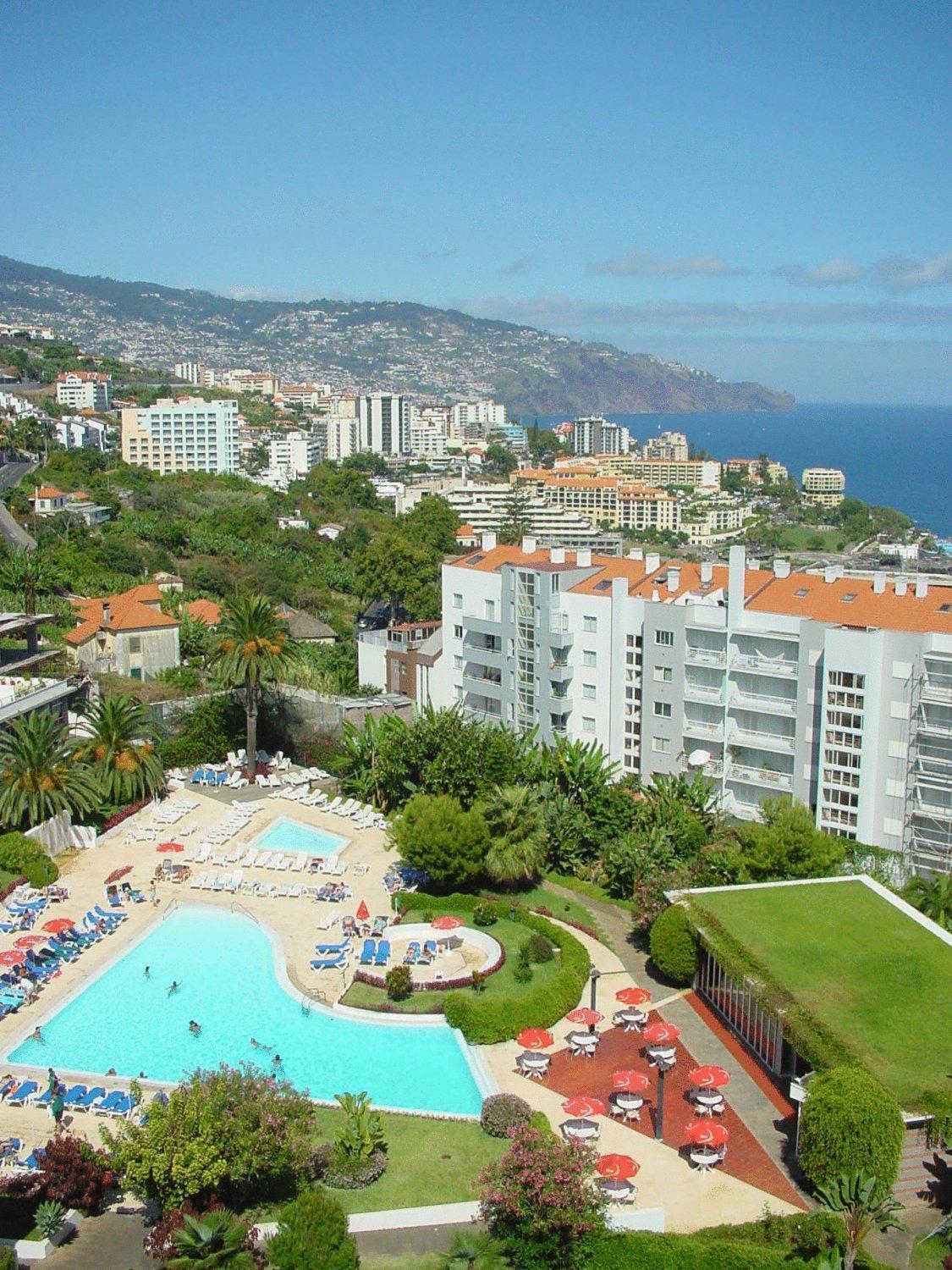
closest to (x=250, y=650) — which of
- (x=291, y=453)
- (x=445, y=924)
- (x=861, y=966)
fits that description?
(x=445, y=924)

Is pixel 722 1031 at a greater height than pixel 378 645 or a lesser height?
lesser

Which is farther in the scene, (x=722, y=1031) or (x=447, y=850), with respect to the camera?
(x=447, y=850)

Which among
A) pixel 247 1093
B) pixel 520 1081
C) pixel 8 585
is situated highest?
pixel 8 585

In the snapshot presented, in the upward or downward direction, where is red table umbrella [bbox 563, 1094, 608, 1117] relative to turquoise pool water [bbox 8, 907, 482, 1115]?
upward

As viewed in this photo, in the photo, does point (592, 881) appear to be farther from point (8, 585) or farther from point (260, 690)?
point (8, 585)

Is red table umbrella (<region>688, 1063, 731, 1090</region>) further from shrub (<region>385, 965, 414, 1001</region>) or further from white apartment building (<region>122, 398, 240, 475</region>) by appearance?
white apartment building (<region>122, 398, 240, 475</region>)

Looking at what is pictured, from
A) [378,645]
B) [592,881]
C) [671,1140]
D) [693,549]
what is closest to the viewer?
[671,1140]

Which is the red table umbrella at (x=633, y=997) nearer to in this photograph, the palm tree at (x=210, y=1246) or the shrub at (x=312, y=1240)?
the shrub at (x=312, y=1240)

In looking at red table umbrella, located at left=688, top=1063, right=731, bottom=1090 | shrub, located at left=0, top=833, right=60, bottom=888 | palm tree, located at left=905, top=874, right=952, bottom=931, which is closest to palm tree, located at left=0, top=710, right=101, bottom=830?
shrub, located at left=0, top=833, right=60, bottom=888

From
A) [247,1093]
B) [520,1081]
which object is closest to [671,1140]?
[520,1081]
